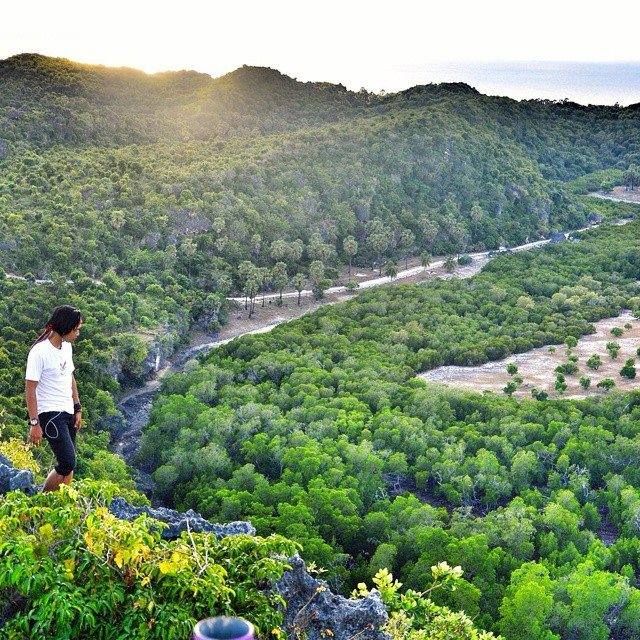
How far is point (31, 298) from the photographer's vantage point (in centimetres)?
4800

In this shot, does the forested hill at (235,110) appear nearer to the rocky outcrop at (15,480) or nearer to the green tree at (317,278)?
the green tree at (317,278)

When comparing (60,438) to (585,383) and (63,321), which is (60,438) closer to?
(63,321)

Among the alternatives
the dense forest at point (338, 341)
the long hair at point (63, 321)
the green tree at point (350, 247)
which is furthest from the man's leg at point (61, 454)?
the green tree at point (350, 247)

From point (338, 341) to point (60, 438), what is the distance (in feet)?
132

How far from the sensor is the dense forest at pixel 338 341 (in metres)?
26.4

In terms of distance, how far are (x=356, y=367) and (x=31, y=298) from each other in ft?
66.7

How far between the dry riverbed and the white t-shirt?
125 feet

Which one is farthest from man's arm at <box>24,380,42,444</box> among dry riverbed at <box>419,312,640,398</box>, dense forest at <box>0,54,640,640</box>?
dry riverbed at <box>419,312,640,398</box>

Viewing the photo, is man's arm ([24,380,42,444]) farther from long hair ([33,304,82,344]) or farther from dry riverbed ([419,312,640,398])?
dry riverbed ([419,312,640,398])

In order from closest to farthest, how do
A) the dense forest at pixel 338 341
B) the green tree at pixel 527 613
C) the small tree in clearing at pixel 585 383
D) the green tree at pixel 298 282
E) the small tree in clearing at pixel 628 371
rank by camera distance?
the green tree at pixel 527 613
the dense forest at pixel 338 341
the small tree in clearing at pixel 585 383
the small tree in clearing at pixel 628 371
the green tree at pixel 298 282

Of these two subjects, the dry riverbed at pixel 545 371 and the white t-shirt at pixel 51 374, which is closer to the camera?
the white t-shirt at pixel 51 374

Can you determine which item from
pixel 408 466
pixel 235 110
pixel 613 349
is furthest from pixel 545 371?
pixel 235 110

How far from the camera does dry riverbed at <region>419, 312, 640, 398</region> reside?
1893 inches

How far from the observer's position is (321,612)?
10.3 meters
